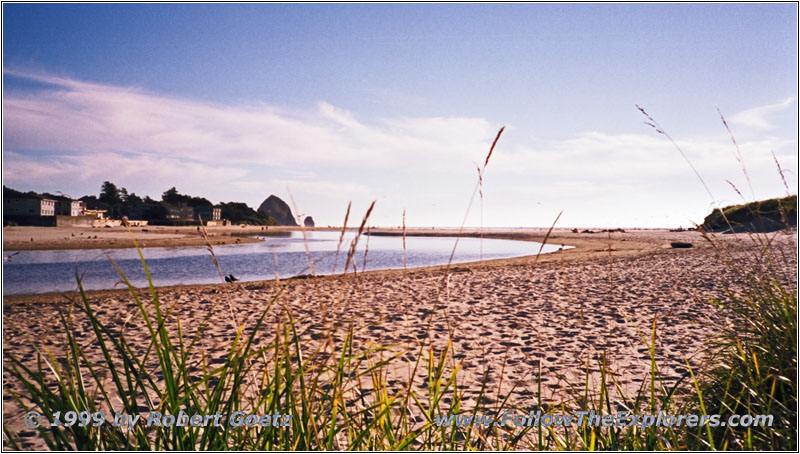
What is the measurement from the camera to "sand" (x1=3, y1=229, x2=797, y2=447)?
4363mm

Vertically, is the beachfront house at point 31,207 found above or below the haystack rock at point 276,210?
below

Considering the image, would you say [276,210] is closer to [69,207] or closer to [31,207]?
[69,207]

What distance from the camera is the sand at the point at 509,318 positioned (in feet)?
14.3

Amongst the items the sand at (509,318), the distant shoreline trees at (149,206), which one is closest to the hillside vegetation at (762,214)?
the sand at (509,318)

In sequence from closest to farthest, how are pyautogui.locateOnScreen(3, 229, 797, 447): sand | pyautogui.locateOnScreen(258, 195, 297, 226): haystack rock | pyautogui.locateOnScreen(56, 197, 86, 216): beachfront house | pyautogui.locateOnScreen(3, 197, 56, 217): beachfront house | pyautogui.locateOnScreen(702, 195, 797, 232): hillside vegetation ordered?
pyautogui.locateOnScreen(702, 195, 797, 232): hillside vegetation → pyautogui.locateOnScreen(3, 229, 797, 447): sand → pyautogui.locateOnScreen(3, 197, 56, 217): beachfront house → pyautogui.locateOnScreen(56, 197, 86, 216): beachfront house → pyautogui.locateOnScreen(258, 195, 297, 226): haystack rock

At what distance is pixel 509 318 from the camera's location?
708 centimetres

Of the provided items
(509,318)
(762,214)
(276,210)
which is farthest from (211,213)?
(762,214)

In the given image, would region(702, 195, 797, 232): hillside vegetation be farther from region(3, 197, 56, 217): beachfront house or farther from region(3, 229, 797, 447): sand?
region(3, 197, 56, 217): beachfront house

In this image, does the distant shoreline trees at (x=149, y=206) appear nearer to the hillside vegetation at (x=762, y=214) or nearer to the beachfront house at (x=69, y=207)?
the beachfront house at (x=69, y=207)

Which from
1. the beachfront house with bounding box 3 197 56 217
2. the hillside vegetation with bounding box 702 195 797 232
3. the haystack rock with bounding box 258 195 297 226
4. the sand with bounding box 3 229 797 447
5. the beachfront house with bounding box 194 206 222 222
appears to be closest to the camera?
the hillside vegetation with bounding box 702 195 797 232

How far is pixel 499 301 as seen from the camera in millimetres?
8586

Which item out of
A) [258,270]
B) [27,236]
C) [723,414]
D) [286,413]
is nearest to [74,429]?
[286,413]

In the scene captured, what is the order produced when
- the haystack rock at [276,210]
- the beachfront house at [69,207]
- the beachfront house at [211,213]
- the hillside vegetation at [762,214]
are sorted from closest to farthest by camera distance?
1. the hillside vegetation at [762,214]
2. the beachfront house at [69,207]
3. the beachfront house at [211,213]
4. the haystack rock at [276,210]

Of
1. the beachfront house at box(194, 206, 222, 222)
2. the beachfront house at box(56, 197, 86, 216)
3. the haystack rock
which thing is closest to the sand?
the beachfront house at box(56, 197, 86, 216)
